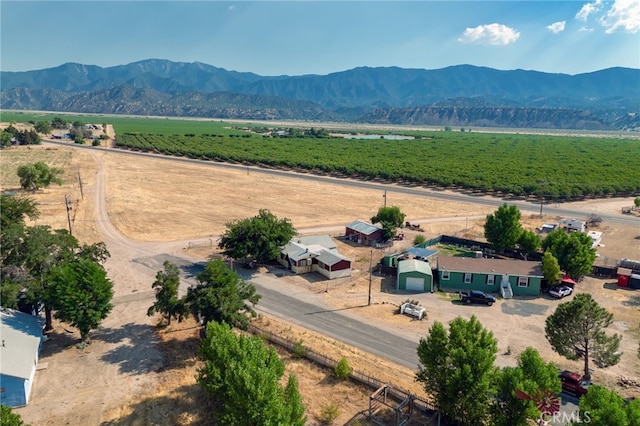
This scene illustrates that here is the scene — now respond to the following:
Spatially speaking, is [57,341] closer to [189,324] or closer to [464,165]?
[189,324]

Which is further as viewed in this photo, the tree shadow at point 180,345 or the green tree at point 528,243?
the green tree at point 528,243

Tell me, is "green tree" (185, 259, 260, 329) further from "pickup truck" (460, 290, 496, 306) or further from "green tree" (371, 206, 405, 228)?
"green tree" (371, 206, 405, 228)

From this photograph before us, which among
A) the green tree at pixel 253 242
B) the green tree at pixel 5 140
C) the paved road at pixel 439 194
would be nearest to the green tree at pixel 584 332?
the green tree at pixel 253 242

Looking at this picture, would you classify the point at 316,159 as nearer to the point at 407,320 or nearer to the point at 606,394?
the point at 407,320

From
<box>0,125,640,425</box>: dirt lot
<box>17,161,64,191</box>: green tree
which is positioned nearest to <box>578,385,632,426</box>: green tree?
<box>0,125,640,425</box>: dirt lot

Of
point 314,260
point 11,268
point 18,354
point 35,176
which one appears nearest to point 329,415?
point 18,354

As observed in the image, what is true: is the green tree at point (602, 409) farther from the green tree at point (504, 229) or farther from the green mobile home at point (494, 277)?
the green tree at point (504, 229)
